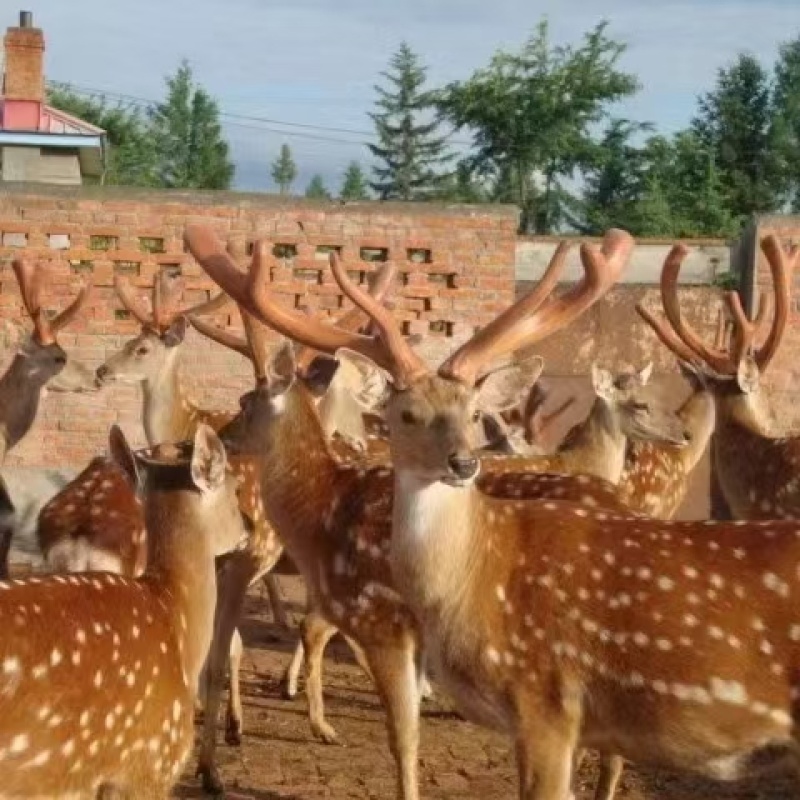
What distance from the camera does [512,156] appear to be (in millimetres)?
43312

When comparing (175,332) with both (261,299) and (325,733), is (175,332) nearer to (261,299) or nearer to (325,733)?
(325,733)

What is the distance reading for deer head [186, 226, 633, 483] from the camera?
5.04 metres

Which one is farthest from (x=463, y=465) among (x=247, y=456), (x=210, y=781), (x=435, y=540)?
(x=210, y=781)

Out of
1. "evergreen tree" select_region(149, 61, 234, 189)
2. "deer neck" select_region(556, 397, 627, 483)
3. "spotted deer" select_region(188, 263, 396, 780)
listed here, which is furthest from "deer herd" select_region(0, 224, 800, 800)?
"evergreen tree" select_region(149, 61, 234, 189)

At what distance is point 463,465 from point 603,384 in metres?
4.40

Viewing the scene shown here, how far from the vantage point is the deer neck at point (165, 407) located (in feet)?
32.2

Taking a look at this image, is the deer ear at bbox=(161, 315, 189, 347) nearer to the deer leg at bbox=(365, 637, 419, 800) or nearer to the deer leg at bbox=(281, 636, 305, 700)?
the deer leg at bbox=(281, 636, 305, 700)

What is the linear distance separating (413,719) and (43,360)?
14.4 ft

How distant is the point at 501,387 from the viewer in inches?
224

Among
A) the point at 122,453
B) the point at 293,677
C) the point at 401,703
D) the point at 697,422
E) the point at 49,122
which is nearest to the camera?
the point at 122,453

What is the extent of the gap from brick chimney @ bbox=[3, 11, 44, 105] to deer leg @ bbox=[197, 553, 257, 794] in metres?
16.1

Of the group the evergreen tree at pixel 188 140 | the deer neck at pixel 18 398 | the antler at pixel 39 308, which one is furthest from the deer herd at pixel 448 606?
the evergreen tree at pixel 188 140

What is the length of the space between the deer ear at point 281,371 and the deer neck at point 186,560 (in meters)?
1.31

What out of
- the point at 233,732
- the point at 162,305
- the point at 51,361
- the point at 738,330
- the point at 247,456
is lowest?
the point at 233,732
